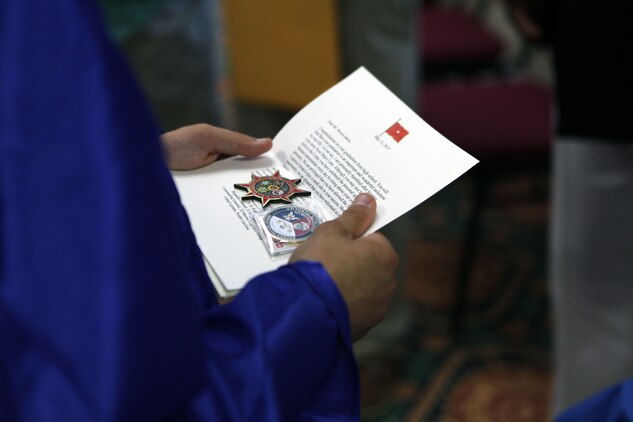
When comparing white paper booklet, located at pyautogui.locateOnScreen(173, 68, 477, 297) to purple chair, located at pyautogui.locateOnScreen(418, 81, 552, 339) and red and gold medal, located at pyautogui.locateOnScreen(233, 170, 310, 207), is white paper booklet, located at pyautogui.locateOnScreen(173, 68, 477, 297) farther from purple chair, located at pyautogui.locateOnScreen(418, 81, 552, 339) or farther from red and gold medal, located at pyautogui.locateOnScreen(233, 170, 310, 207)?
purple chair, located at pyautogui.locateOnScreen(418, 81, 552, 339)

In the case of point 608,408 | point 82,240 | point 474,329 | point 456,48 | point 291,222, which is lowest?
point 474,329

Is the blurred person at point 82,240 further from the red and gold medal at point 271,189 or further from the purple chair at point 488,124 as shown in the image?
the purple chair at point 488,124

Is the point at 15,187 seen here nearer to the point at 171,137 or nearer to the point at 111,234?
the point at 111,234

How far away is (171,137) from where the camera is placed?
0.68 m

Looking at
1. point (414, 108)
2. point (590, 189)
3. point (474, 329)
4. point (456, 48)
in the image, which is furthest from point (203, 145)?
point (456, 48)

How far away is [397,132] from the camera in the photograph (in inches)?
24.4

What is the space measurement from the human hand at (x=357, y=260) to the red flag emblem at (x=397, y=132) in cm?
7

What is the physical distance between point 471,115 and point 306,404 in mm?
1110

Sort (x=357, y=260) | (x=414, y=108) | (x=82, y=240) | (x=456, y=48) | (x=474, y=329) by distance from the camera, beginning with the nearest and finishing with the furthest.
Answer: (x=82, y=240)
(x=357, y=260)
(x=414, y=108)
(x=474, y=329)
(x=456, y=48)

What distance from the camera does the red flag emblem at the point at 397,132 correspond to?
0.62 meters

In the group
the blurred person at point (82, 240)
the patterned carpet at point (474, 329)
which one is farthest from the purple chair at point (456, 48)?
the blurred person at point (82, 240)

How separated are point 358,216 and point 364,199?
2 centimetres

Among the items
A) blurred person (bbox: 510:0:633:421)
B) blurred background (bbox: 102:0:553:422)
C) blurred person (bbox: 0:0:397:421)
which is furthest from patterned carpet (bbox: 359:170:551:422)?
blurred person (bbox: 0:0:397:421)

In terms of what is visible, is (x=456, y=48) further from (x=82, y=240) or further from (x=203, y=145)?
(x=82, y=240)
